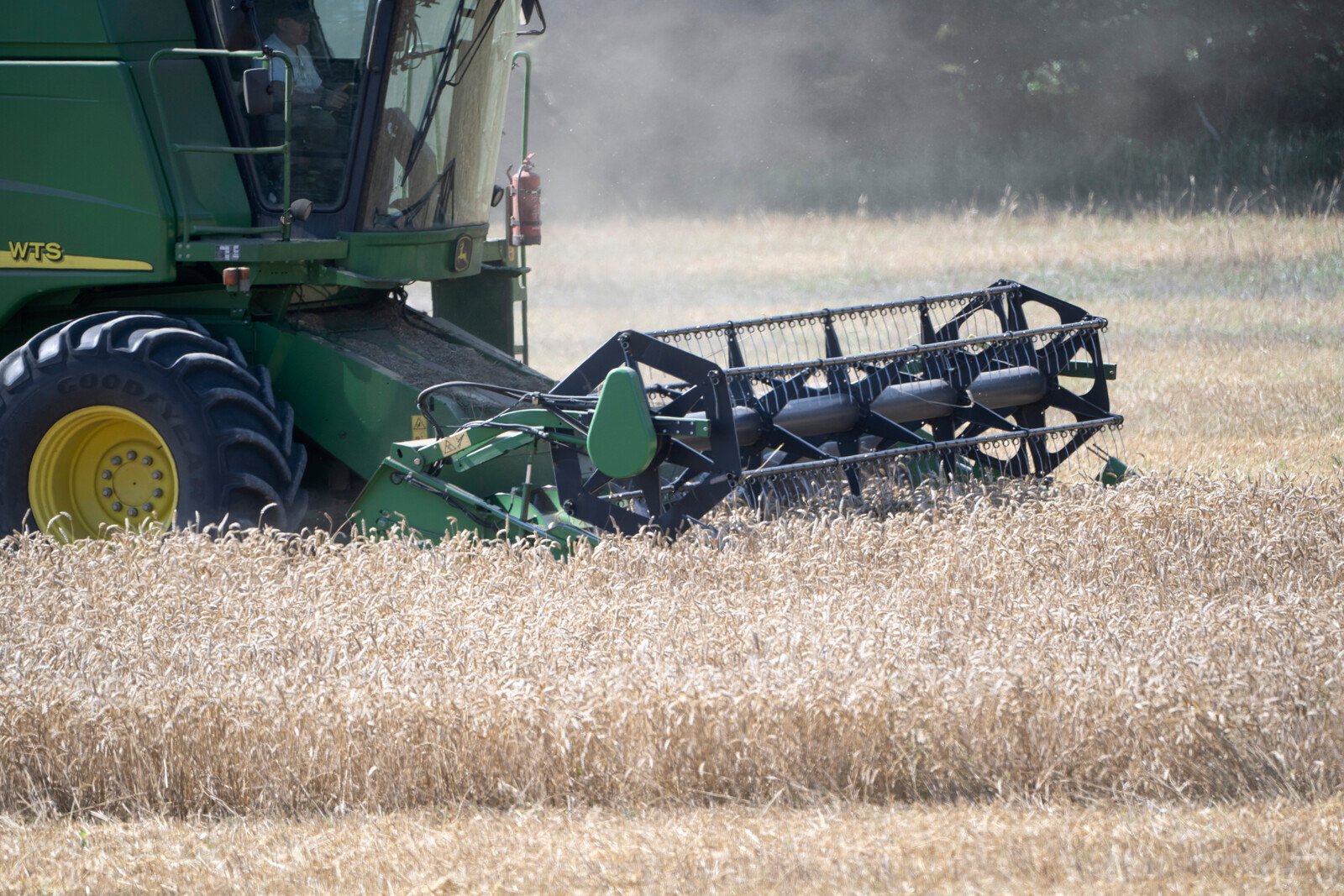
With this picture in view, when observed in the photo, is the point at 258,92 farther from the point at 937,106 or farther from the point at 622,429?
the point at 937,106

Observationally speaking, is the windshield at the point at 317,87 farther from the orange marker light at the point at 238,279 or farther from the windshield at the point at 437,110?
the orange marker light at the point at 238,279

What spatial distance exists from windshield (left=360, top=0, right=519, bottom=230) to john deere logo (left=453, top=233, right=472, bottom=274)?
0.30 ft

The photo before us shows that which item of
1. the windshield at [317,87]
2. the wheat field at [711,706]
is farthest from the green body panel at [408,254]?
the wheat field at [711,706]

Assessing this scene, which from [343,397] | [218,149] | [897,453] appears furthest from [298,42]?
[897,453]

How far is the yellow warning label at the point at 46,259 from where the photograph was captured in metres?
5.61

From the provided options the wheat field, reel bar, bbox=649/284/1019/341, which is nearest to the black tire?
the wheat field

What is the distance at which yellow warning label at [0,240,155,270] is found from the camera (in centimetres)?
561

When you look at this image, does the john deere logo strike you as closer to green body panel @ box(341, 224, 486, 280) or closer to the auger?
green body panel @ box(341, 224, 486, 280)

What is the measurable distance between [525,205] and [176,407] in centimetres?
198

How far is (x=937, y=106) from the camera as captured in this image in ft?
80.6

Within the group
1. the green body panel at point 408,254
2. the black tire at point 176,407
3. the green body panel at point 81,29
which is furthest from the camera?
the green body panel at point 408,254

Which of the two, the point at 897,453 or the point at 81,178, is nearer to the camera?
the point at 897,453

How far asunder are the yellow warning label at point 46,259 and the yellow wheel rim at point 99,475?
689 millimetres

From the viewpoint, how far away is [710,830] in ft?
10.2
